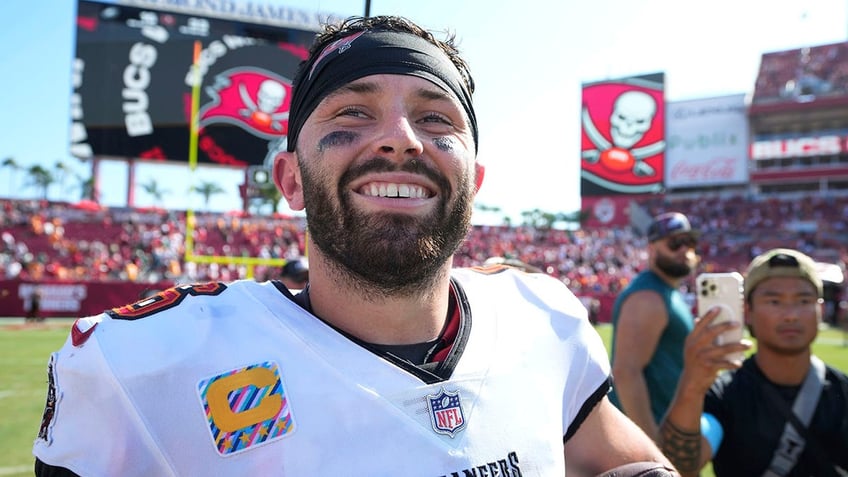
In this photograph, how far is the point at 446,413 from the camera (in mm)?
1296

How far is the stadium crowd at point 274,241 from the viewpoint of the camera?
21250 millimetres

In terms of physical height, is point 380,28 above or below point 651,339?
above

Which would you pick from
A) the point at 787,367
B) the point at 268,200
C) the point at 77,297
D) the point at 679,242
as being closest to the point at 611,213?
the point at 268,200

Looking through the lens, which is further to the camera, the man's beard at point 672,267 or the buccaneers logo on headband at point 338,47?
the man's beard at point 672,267

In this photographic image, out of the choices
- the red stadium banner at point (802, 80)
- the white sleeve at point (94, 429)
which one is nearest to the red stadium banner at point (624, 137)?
the red stadium banner at point (802, 80)

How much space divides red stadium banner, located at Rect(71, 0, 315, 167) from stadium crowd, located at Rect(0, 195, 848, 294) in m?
2.88

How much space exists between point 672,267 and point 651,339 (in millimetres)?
518

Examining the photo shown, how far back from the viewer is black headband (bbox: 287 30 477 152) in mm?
1440

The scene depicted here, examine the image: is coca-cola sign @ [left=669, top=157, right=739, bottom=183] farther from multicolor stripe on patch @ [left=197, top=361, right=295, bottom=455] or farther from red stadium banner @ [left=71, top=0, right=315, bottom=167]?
multicolor stripe on patch @ [left=197, top=361, right=295, bottom=455]

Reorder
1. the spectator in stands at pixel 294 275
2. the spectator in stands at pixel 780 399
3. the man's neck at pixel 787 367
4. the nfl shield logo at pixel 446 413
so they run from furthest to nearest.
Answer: the spectator in stands at pixel 294 275
the man's neck at pixel 787 367
the spectator in stands at pixel 780 399
the nfl shield logo at pixel 446 413

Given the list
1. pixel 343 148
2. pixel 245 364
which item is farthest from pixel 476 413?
pixel 343 148

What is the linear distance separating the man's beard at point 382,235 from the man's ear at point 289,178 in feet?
0.39

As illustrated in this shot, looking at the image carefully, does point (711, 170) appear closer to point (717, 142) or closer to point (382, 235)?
point (717, 142)

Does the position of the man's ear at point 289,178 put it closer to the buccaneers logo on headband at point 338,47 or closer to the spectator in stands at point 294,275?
the buccaneers logo on headband at point 338,47
